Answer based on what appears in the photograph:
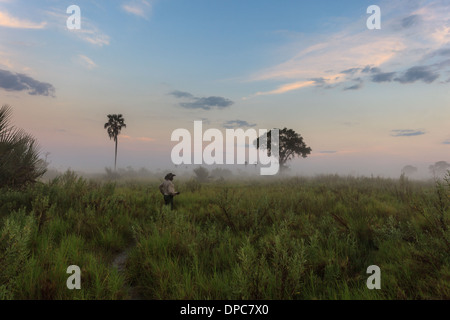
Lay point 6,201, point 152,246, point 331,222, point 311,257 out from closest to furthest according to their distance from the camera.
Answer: point 311,257
point 152,246
point 331,222
point 6,201

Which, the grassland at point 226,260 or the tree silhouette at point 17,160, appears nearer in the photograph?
the grassland at point 226,260

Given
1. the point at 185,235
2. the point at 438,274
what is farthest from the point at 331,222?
the point at 185,235

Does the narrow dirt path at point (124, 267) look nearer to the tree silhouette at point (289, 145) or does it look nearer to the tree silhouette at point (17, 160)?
the tree silhouette at point (17, 160)

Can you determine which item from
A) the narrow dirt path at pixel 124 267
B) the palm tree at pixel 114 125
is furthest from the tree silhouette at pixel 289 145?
the narrow dirt path at pixel 124 267

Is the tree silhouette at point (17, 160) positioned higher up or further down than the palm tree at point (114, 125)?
further down

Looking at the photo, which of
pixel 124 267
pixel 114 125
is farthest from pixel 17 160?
pixel 114 125

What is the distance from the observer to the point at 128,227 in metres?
5.98

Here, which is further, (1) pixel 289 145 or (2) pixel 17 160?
(1) pixel 289 145

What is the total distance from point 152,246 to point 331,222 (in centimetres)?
434

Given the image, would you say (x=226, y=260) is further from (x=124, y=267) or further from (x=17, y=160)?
(x=17, y=160)

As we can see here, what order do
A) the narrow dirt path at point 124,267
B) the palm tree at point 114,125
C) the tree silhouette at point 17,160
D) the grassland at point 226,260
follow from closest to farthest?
the grassland at point 226,260 → the narrow dirt path at point 124,267 → the tree silhouette at point 17,160 → the palm tree at point 114,125

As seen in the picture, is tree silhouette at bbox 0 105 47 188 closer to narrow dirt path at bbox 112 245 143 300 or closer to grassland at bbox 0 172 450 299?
grassland at bbox 0 172 450 299

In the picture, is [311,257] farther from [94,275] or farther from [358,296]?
[94,275]
